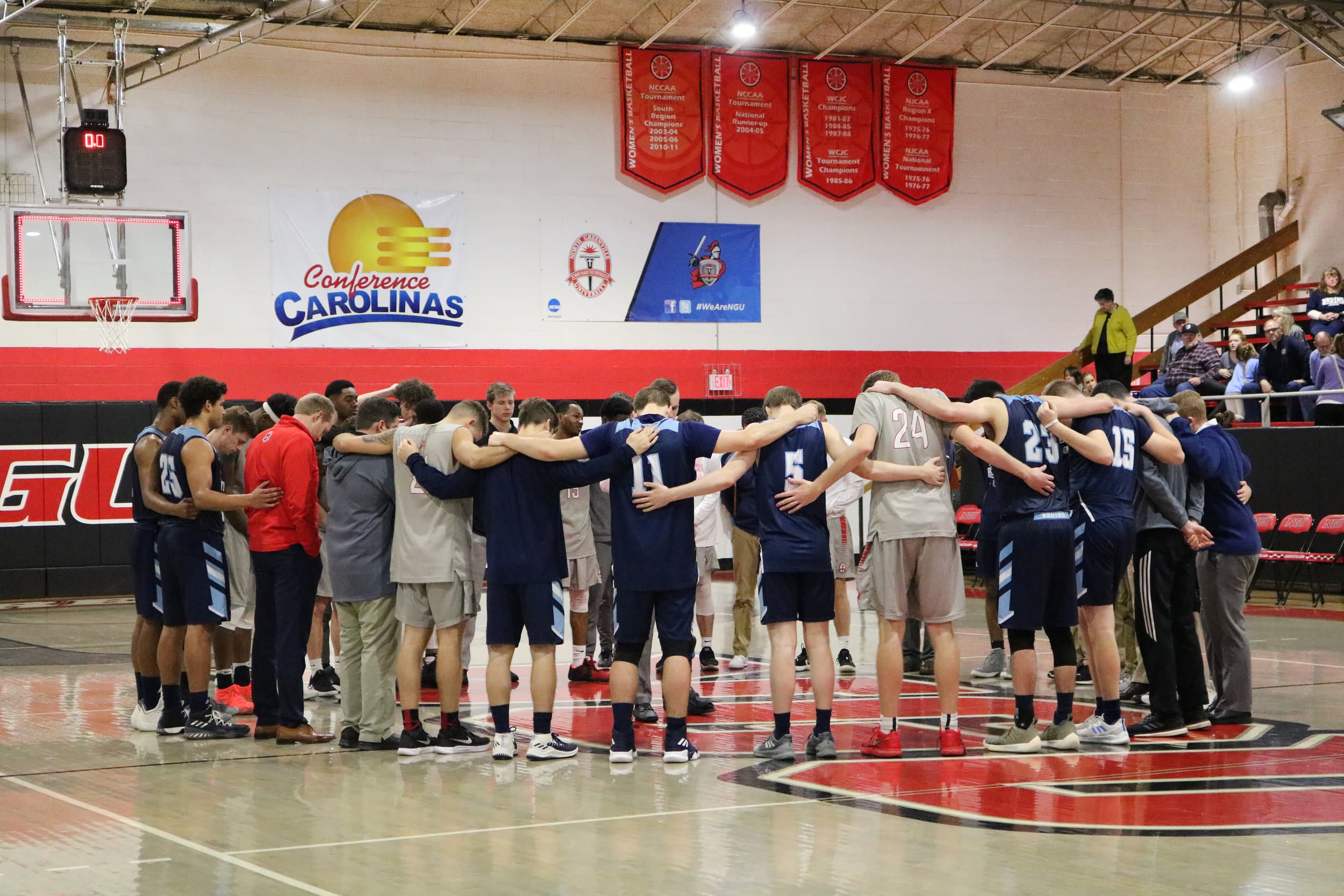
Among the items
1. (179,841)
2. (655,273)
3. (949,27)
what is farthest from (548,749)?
(949,27)

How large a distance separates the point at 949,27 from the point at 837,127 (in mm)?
2327

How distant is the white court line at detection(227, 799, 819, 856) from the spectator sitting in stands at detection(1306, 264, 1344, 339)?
583 inches

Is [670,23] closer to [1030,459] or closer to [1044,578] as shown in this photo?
Answer: [1030,459]

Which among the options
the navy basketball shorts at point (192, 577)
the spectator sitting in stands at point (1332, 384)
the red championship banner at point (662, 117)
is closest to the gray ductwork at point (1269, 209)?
the spectator sitting in stands at point (1332, 384)

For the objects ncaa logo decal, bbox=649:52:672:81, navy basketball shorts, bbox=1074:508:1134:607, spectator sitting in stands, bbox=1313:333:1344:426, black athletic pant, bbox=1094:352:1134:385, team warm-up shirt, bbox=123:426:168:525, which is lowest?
navy basketball shorts, bbox=1074:508:1134:607

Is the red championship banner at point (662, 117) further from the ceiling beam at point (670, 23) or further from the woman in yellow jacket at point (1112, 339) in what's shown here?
the woman in yellow jacket at point (1112, 339)

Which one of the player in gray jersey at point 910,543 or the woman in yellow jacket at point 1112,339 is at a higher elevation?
the woman in yellow jacket at point 1112,339

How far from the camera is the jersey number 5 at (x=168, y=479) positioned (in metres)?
7.98

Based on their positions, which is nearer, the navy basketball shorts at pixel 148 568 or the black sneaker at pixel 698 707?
the navy basketball shorts at pixel 148 568

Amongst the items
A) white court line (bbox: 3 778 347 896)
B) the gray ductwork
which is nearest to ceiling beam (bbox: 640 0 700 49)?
→ the gray ductwork

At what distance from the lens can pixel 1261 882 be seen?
16.2ft

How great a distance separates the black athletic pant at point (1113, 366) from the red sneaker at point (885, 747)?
→ 13901mm

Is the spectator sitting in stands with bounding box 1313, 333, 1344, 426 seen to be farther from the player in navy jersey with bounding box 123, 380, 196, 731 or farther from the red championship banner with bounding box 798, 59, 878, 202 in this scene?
the player in navy jersey with bounding box 123, 380, 196, 731

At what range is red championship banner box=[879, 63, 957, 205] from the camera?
71.3ft
